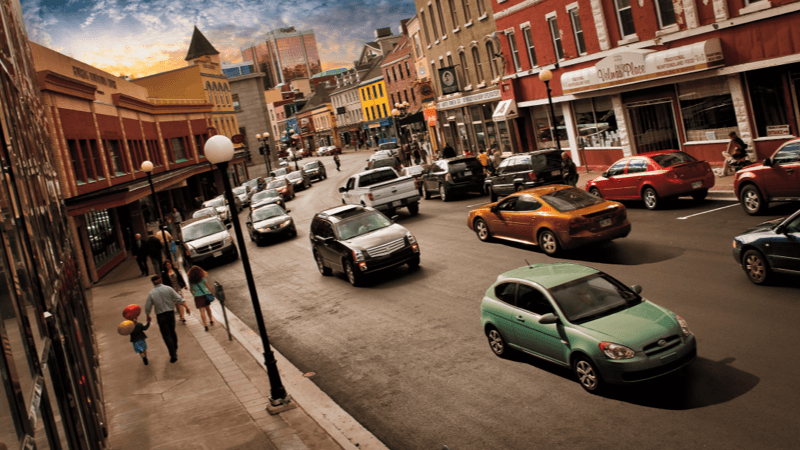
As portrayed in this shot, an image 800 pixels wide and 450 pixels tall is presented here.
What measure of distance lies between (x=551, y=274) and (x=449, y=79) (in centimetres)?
3621

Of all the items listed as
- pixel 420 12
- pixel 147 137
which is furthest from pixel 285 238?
pixel 420 12

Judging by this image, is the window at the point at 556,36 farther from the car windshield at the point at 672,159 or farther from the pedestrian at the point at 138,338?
the pedestrian at the point at 138,338

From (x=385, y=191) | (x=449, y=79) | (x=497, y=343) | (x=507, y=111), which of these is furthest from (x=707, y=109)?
(x=449, y=79)

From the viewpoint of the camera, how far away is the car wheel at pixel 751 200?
52.4 ft

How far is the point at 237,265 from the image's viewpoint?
80.9 feet

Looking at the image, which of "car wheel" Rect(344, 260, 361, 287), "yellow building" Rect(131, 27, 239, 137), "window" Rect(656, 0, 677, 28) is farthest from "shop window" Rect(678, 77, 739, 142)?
"yellow building" Rect(131, 27, 239, 137)

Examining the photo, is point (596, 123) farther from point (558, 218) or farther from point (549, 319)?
point (549, 319)

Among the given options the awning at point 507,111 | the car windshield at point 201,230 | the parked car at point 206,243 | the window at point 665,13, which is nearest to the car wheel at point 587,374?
the parked car at point 206,243

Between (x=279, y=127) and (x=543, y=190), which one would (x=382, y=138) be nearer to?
(x=279, y=127)

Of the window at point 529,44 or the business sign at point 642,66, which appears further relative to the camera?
the window at point 529,44

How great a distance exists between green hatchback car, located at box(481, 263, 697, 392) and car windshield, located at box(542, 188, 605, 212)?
5566 millimetres

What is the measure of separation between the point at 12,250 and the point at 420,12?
4813cm

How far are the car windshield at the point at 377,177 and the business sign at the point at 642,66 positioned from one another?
30.2 ft

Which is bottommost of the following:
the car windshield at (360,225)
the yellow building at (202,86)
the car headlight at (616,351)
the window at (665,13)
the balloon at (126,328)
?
the car headlight at (616,351)
